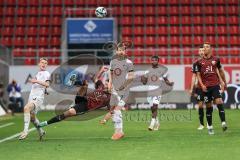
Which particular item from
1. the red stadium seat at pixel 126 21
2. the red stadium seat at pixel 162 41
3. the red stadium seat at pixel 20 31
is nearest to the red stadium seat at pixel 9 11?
the red stadium seat at pixel 20 31

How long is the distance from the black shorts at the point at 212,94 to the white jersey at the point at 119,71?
226 cm

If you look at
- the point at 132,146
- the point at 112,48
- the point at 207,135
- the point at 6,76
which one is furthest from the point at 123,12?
the point at 132,146

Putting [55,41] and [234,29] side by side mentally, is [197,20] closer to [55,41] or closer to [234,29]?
[234,29]

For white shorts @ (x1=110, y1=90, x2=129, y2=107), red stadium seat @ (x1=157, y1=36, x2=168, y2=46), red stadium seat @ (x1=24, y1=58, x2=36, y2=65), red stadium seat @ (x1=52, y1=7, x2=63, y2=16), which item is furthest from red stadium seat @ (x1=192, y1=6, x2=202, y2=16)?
white shorts @ (x1=110, y1=90, x2=129, y2=107)

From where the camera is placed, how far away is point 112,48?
31.4 metres

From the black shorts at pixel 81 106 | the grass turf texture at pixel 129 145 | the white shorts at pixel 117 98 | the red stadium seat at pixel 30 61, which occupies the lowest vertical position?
the grass turf texture at pixel 129 145

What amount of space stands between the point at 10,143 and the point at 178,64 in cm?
1880

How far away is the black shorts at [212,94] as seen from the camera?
15258 mm

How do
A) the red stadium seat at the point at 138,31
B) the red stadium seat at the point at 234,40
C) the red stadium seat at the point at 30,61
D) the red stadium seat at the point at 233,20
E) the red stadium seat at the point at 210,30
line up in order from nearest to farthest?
the red stadium seat at the point at 30,61, the red stadium seat at the point at 234,40, the red stadium seat at the point at 210,30, the red stadium seat at the point at 138,31, the red stadium seat at the point at 233,20

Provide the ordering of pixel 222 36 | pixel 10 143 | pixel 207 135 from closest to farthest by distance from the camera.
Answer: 1. pixel 10 143
2. pixel 207 135
3. pixel 222 36

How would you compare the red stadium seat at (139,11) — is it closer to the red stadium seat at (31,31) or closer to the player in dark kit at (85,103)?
the red stadium seat at (31,31)

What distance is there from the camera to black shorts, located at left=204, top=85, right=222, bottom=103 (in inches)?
601

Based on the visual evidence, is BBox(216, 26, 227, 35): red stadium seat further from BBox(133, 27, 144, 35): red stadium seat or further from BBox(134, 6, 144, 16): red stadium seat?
BBox(134, 6, 144, 16): red stadium seat

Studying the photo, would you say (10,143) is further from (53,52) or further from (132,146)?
(53,52)
